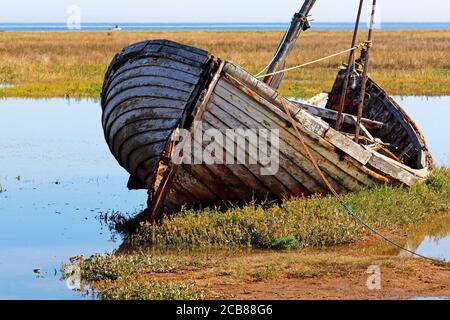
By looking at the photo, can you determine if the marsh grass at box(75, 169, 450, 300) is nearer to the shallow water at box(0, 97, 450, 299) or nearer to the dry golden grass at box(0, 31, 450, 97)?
the shallow water at box(0, 97, 450, 299)

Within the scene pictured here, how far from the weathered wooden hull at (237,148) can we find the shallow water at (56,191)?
0.96m

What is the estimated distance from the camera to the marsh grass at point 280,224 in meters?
9.84

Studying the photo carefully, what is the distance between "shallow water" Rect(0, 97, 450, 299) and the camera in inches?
374

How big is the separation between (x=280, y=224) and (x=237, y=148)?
95cm

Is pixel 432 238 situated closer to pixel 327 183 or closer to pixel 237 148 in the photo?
pixel 327 183

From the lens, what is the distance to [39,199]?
1281 centimetres

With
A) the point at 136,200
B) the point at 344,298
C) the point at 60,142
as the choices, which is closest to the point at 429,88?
the point at 60,142

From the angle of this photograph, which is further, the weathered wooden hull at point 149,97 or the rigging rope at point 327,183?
the weathered wooden hull at point 149,97

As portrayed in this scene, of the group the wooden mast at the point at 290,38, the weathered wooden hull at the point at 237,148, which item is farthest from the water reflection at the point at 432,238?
the wooden mast at the point at 290,38

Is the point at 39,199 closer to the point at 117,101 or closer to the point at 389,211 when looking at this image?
the point at 117,101

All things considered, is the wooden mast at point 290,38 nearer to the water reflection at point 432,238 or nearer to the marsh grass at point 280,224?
the marsh grass at point 280,224

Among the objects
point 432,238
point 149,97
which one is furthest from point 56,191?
point 432,238

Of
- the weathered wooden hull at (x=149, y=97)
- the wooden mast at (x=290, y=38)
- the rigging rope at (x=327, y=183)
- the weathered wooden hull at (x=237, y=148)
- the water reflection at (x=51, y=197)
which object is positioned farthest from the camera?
the wooden mast at (x=290, y=38)

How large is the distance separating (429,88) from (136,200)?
1576cm
